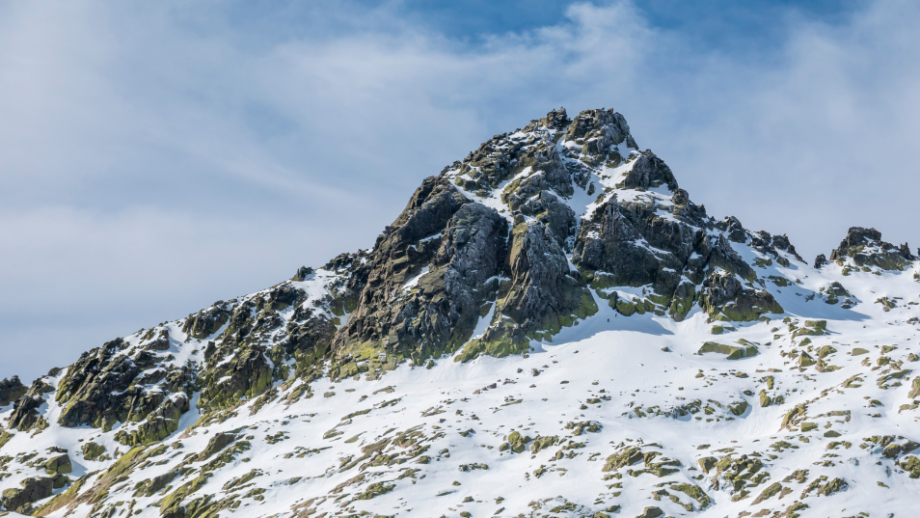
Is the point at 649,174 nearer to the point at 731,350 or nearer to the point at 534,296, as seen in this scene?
the point at 534,296

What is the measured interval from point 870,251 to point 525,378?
101124mm

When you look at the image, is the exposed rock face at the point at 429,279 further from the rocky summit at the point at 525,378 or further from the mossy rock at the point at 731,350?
the mossy rock at the point at 731,350

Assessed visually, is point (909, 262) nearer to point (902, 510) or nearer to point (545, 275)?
point (545, 275)

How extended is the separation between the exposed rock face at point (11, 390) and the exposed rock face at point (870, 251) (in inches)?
8462

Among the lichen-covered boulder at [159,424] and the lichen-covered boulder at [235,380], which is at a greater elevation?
the lichen-covered boulder at [235,380]

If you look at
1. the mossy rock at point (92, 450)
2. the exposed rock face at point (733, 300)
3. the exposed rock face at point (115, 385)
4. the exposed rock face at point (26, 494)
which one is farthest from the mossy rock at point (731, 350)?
the exposed rock face at point (26, 494)

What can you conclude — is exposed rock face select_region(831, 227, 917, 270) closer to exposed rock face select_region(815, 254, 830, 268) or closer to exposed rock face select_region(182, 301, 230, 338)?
exposed rock face select_region(815, 254, 830, 268)

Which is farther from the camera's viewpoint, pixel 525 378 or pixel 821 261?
pixel 821 261

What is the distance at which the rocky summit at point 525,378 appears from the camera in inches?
2432

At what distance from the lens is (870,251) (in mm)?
139125

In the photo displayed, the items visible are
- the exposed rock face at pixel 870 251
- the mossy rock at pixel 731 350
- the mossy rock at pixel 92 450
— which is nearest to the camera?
the mossy rock at pixel 731 350

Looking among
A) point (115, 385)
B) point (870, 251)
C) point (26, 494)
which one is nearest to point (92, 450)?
point (26, 494)

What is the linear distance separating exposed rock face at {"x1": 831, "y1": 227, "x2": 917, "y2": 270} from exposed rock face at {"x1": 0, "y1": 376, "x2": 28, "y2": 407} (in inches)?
8462

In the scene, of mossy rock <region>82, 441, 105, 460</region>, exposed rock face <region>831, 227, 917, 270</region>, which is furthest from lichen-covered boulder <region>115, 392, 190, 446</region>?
exposed rock face <region>831, 227, 917, 270</region>
